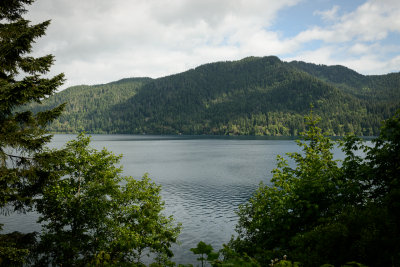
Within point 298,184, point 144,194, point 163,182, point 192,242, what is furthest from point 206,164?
point 298,184

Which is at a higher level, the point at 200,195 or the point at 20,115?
the point at 20,115

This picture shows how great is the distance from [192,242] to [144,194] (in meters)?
16.6

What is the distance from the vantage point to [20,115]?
12.2 metres

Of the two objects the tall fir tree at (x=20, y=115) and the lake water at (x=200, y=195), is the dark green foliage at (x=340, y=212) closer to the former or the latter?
the tall fir tree at (x=20, y=115)

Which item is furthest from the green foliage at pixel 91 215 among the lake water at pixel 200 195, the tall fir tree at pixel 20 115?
the lake water at pixel 200 195

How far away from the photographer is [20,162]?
40.7 feet

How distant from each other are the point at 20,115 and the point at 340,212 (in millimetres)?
15759

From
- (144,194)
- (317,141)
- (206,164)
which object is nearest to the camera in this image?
(317,141)

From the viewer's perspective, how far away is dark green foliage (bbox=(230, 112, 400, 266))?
25.2 ft

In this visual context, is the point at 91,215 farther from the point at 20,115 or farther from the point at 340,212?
the point at 340,212

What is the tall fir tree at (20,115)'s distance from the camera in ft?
36.9

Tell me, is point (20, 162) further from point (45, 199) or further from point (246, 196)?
point (246, 196)

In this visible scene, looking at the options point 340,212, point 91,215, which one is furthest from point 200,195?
point 340,212

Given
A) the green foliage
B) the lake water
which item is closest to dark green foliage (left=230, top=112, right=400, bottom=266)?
the green foliage
